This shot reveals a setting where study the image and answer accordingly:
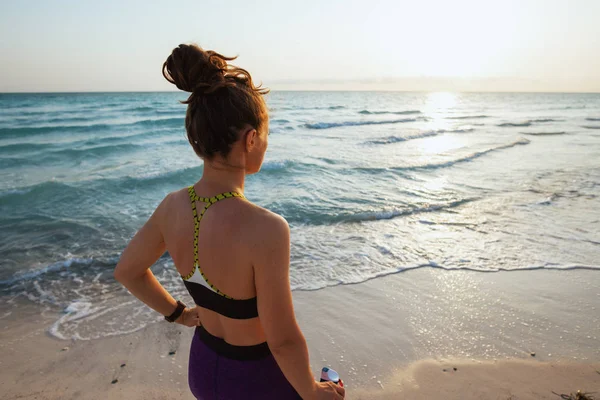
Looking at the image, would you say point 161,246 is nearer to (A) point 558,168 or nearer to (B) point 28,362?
(B) point 28,362

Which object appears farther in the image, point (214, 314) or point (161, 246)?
point (161, 246)

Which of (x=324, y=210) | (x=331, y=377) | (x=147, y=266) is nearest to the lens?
(x=331, y=377)

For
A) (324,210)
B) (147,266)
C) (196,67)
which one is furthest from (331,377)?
(324,210)

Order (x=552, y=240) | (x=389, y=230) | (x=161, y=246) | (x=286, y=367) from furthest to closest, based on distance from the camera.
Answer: (x=389, y=230), (x=552, y=240), (x=161, y=246), (x=286, y=367)

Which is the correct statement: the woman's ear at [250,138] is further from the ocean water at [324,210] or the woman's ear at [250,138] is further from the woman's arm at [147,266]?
the ocean water at [324,210]

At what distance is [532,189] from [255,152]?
35.3ft

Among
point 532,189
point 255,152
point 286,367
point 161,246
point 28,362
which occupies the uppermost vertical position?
point 255,152

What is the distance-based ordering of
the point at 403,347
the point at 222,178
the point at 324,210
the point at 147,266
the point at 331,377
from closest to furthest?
the point at 222,178
the point at 331,377
the point at 147,266
the point at 403,347
the point at 324,210

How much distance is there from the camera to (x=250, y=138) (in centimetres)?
125

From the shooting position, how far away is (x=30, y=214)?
8414 millimetres

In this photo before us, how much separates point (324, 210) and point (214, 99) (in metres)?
7.62

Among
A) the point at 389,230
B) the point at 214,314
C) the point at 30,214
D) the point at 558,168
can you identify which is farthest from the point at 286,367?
the point at 558,168

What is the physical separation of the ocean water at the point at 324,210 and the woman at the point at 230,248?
3.33 m

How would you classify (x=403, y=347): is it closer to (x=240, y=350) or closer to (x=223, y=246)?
(x=240, y=350)
